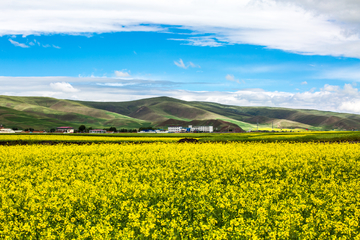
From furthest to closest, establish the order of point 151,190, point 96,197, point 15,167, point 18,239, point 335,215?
point 15,167 → point 151,190 → point 96,197 → point 335,215 → point 18,239

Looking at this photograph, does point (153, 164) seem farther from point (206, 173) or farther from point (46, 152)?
point (46, 152)

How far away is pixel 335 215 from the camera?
402 inches

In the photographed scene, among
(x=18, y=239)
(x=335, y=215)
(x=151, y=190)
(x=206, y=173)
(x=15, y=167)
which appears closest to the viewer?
(x=18, y=239)

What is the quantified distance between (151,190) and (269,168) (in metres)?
8.90

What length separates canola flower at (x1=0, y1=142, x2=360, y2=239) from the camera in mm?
8469

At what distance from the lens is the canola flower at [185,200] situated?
847 centimetres

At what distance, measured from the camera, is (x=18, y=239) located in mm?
8594

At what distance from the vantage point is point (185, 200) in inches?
462

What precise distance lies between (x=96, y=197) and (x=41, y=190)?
10.2 feet

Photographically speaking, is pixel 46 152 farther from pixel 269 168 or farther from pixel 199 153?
pixel 269 168

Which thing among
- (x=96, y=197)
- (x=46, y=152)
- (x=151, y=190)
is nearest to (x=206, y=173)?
(x=151, y=190)

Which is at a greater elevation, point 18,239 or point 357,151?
point 357,151

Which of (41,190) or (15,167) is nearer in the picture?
(41,190)

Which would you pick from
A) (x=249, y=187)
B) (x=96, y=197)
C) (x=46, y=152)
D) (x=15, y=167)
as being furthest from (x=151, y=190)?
(x=46, y=152)
